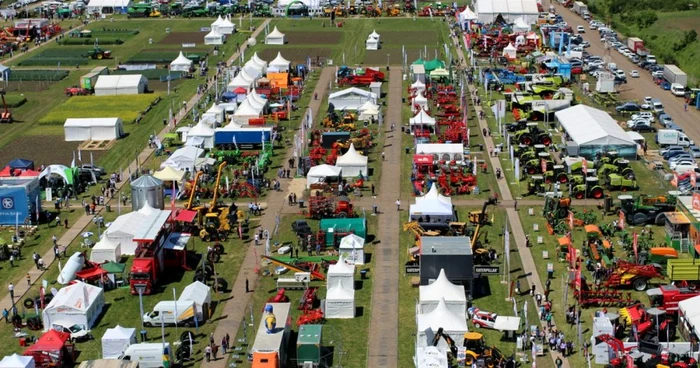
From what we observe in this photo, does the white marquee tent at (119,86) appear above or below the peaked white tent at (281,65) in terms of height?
below

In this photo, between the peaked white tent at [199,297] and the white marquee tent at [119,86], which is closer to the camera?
the peaked white tent at [199,297]

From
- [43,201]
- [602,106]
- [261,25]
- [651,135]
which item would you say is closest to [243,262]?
[43,201]

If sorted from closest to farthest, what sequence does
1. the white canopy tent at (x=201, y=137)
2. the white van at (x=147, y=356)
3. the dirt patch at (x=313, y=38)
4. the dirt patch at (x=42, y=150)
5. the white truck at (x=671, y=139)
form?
the white van at (x=147, y=356)
the white truck at (x=671, y=139)
the white canopy tent at (x=201, y=137)
the dirt patch at (x=42, y=150)
the dirt patch at (x=313, y=38)

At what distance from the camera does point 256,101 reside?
286ft

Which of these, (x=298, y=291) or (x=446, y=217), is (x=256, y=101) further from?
(x=298, y=291)

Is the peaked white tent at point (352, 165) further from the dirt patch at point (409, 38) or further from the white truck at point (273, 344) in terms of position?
the dirt patch at point (409, 38)

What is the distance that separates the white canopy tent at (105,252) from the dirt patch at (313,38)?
68591 millimetres

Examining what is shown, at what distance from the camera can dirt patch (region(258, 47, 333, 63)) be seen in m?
114

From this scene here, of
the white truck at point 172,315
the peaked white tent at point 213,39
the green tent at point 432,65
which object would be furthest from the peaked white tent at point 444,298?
the peaked white tent at point 213,39

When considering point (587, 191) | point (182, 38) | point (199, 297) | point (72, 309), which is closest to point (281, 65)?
point (182, 38)

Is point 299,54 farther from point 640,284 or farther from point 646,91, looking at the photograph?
point 640,284

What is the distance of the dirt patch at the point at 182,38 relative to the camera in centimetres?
12612

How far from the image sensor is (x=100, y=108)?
93.5 meters

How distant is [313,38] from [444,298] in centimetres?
8153
